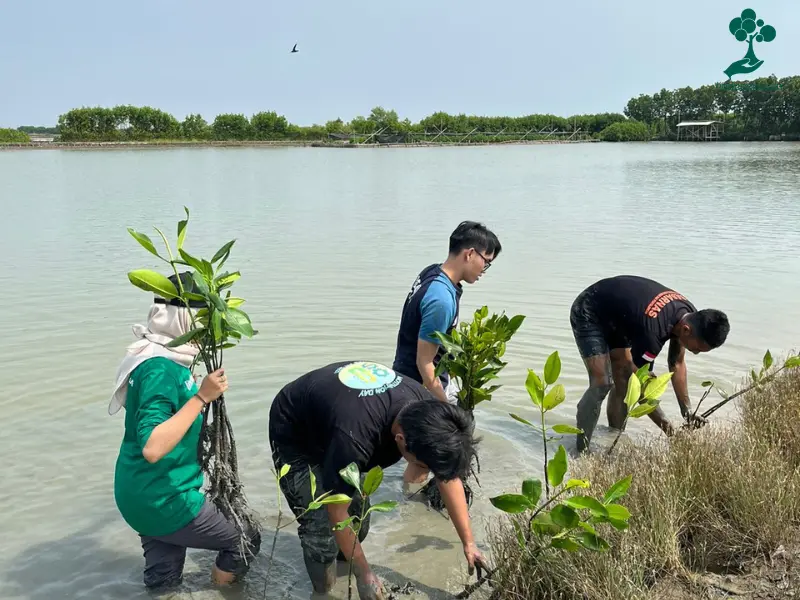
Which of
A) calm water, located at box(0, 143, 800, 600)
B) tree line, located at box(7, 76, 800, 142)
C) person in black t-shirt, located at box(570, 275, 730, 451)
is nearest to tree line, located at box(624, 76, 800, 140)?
tree line, located at box(7, 76, 800, 142)

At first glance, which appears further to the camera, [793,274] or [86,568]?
[793,274]

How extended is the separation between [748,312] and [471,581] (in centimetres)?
758

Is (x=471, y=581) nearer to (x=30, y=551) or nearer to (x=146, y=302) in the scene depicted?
(x=30, y=551)

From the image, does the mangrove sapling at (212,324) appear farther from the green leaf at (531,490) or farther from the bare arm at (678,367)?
the bare arm at (678,367)

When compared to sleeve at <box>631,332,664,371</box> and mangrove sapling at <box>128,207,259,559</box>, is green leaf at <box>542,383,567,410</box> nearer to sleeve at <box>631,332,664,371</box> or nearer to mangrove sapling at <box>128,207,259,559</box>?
mangrove sapling at <box>128,207,259,559</box>

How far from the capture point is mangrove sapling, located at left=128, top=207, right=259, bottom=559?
106 inches

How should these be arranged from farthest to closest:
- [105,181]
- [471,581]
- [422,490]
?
[105,181] < [422,490] < [471,581]

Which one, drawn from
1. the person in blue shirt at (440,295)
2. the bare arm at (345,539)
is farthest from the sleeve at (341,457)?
the person in blue shirt at (440,295)

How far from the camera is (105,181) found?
3234 cm

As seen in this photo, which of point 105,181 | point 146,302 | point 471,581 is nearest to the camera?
point 471,581

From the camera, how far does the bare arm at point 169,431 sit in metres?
2.69

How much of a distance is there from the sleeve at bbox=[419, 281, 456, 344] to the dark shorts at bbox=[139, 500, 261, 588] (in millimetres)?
1460

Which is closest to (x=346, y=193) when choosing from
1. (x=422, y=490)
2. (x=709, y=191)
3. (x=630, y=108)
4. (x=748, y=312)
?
(x=709, y=191)

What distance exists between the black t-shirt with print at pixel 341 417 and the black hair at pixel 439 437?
25 centimetres
